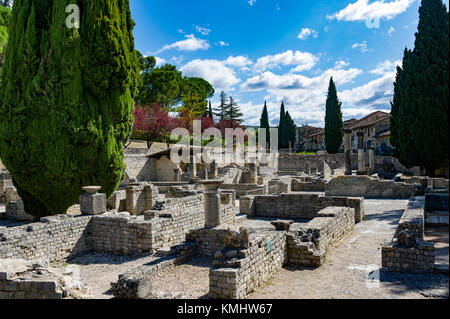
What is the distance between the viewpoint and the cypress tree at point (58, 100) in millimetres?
14297

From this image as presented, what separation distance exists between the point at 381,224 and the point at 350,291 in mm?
7152

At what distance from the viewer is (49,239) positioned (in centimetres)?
952

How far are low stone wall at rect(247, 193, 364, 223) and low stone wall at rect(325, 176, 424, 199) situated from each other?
6733 millimetres

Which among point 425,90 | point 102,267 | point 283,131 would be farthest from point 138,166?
point 283,131

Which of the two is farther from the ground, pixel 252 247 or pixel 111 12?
pixel 111 12

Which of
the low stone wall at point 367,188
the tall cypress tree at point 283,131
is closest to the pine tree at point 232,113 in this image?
the tall cypress tree at point 283,131

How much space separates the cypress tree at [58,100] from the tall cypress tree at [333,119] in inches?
1568

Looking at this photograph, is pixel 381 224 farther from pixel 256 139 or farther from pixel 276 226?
pixel 256 139

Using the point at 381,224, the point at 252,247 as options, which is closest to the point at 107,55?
the point at 252,247

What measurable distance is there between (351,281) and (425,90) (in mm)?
20691

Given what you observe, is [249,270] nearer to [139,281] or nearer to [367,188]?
[139,281]

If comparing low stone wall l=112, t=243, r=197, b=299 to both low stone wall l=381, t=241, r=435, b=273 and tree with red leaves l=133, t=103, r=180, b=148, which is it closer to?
low stone wall l=381, t=241, r=435, b=273
